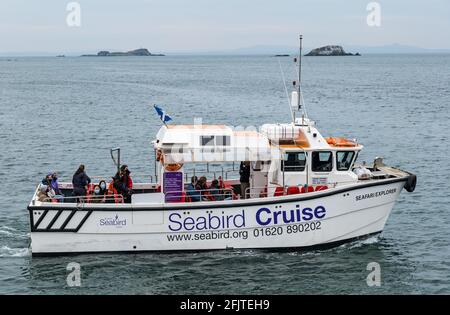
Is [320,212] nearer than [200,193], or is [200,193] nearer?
[320,212]

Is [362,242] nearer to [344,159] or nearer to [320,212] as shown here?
[320,212]

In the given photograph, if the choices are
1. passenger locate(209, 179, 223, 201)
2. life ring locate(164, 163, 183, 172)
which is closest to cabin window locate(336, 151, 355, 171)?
passenger locate(209, 179, 223, 201)

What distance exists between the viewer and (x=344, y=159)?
69.2ft

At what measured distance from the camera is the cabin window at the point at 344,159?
2102cm

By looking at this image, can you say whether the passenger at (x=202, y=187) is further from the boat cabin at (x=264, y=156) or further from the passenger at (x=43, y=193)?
the passenger at (x=43, y=193)

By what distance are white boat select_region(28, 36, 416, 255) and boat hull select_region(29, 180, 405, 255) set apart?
0.09 feet

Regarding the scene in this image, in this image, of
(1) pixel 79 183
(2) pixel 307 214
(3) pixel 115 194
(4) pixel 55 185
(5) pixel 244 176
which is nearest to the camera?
(2) pixel 307 214

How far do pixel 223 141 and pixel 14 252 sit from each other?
6.99m

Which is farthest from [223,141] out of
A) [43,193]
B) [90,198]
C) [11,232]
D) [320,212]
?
[11,232]

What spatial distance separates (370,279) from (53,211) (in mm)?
8877

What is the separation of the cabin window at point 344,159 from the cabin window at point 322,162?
243 millimetres

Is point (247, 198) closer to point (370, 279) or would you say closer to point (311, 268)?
point (311, 268)
